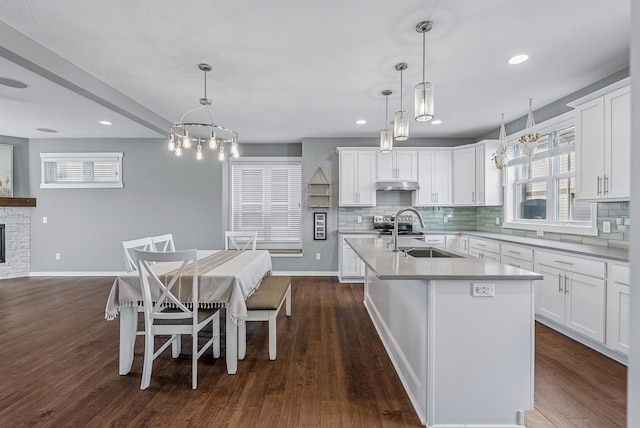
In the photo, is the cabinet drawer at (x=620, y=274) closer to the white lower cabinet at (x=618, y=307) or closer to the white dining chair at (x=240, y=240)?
the white lower cabinet at (x=618, y=307)

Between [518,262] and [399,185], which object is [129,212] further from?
[518,262]

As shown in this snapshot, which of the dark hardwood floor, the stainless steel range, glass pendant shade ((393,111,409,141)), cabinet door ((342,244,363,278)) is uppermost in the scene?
glass pendant shade ((393,111,409,141))

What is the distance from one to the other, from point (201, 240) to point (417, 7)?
486 cm

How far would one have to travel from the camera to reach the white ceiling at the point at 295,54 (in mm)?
2020

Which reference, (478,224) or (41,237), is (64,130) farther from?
(478,224)

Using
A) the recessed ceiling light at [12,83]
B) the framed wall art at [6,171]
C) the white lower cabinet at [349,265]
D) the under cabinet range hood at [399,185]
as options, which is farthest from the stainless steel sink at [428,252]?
the framed wall art at [6,171]

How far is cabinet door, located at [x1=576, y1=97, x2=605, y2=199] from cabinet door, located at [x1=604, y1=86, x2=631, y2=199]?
0.17 ft

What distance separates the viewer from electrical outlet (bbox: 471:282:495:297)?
1.64 m

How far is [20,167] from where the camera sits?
5.23 meters

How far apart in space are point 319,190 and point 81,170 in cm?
441

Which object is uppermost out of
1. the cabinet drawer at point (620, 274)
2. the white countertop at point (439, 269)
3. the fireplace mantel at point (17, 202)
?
the fireplace mantel at point (17, 202)

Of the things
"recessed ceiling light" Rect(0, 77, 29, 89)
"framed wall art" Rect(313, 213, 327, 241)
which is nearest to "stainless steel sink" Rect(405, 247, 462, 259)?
"framed wall art" Rect(313, 213, 327, 241)

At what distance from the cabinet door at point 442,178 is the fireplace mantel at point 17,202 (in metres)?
7.21

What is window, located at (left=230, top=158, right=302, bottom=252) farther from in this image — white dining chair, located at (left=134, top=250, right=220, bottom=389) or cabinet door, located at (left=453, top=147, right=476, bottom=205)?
white dining chair, located at (left=134, top=250, right=220, bottom=389)
